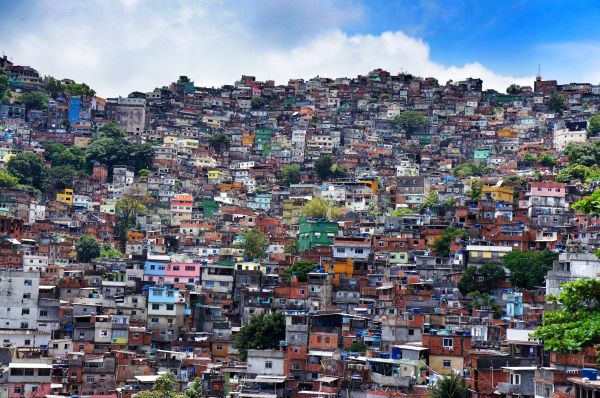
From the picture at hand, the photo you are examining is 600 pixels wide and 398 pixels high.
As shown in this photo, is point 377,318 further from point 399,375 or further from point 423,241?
point 423,241

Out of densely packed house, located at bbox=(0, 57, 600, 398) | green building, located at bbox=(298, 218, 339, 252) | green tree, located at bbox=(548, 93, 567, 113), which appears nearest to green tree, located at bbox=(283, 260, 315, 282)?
densely packed house, located at bbox=(0, 57, 600, 398)

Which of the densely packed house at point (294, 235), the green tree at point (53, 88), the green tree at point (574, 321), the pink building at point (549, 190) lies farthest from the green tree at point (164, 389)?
the green tree at point (53, 88)

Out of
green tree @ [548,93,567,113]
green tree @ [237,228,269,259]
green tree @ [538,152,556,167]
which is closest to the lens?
green tree @ [237,228,269,259]

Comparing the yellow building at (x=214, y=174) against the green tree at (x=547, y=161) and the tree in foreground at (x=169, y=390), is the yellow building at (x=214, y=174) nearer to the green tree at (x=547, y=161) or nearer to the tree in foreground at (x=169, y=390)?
the green tree at (x=547, y=161)

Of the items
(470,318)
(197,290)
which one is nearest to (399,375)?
(470,318)

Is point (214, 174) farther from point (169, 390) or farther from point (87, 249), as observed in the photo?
point (169, 390)

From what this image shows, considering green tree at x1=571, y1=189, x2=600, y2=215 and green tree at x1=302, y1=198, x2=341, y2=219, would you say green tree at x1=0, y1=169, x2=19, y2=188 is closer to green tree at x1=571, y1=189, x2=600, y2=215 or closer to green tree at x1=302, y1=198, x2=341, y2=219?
green tree at x1=302, y1=198, x2=341, y2=219
